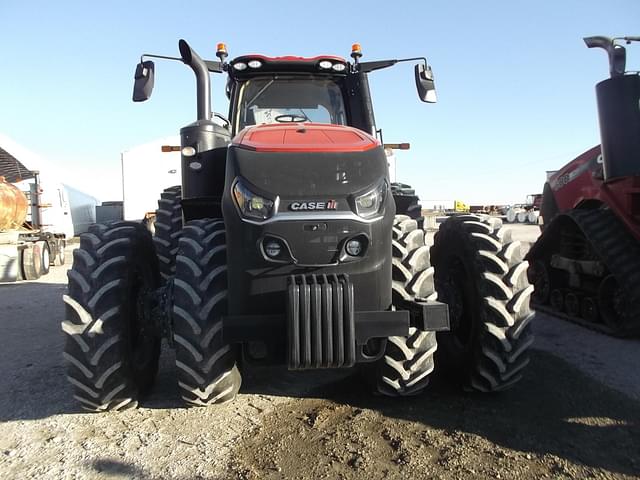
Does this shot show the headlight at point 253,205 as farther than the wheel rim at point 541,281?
No

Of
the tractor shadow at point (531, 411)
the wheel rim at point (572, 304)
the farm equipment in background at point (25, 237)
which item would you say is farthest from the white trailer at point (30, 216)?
the wheel rim at point (572, 304)

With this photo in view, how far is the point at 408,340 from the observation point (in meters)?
3.16

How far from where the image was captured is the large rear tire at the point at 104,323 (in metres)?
3.15

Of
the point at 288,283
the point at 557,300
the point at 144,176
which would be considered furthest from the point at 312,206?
the point at 144,176

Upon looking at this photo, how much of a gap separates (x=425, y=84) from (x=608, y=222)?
3013 mm

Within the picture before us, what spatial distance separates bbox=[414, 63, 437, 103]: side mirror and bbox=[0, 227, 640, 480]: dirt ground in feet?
7.81

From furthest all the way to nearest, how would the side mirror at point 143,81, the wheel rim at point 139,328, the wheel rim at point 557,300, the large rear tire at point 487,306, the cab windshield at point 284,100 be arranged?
the wheel rim at point 557,300 < the cab windshield at point 284,100 < the side mirror at point 143,81 < the wheel rim at point 139,328 < the large rear tire at point 487,306

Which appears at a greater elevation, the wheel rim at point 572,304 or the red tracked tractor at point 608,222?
the red tracked tractor at point 608,222

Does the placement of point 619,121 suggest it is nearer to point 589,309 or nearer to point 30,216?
point 589,309

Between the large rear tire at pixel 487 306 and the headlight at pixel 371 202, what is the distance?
3.15 feet

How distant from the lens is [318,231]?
9.17 feet

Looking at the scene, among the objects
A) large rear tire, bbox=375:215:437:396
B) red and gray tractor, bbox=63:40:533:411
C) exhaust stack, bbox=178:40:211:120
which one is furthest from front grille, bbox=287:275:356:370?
exhaust stack, bbox=178:40:211:120

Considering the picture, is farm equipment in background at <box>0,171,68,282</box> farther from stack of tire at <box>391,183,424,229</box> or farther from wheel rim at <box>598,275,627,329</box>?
wheel rim at <box>598,275,627,329</box>

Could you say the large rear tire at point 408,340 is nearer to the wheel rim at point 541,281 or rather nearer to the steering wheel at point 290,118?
the steering wheel at point 290,118
